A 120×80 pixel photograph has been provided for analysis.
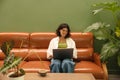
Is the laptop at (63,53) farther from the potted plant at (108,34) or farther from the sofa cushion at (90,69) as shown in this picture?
the potted plant at (108,34)

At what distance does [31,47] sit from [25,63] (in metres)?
0.38

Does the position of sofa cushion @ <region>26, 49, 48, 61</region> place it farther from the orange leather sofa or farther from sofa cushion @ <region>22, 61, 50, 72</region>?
sofa cushion @ <region>22, 61, 50, 72</region>

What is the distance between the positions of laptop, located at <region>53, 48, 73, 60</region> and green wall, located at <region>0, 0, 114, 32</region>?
838mm

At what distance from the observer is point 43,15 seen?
423cm

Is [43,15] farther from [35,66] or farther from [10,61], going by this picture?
[10,61]

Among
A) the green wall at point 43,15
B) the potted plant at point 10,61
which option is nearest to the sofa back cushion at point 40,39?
the green wall at point 43,15

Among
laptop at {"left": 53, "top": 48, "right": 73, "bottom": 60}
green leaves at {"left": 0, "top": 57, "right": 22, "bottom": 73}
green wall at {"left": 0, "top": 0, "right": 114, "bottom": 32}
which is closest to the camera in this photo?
green leaves at {"left": 0, "top": 57, "right": 22, "bottom": 73}

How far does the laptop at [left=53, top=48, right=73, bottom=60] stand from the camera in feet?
11.5

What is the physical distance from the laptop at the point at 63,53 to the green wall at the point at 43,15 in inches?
33.0

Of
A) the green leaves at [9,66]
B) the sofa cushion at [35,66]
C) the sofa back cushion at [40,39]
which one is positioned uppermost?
the sofa back cushion at [40,39]

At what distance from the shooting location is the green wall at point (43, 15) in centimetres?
418

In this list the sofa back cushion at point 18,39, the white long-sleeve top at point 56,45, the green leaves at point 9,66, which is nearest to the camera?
the green leaves at point 9,66

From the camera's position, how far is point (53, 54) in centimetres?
356

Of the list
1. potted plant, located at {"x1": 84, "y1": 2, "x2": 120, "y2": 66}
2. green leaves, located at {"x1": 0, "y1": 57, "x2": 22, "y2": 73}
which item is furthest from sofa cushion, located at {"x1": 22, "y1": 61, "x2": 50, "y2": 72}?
green leaves, located at {"x1": 0, "y1": 57, "x2": 22, "y2": 73}
